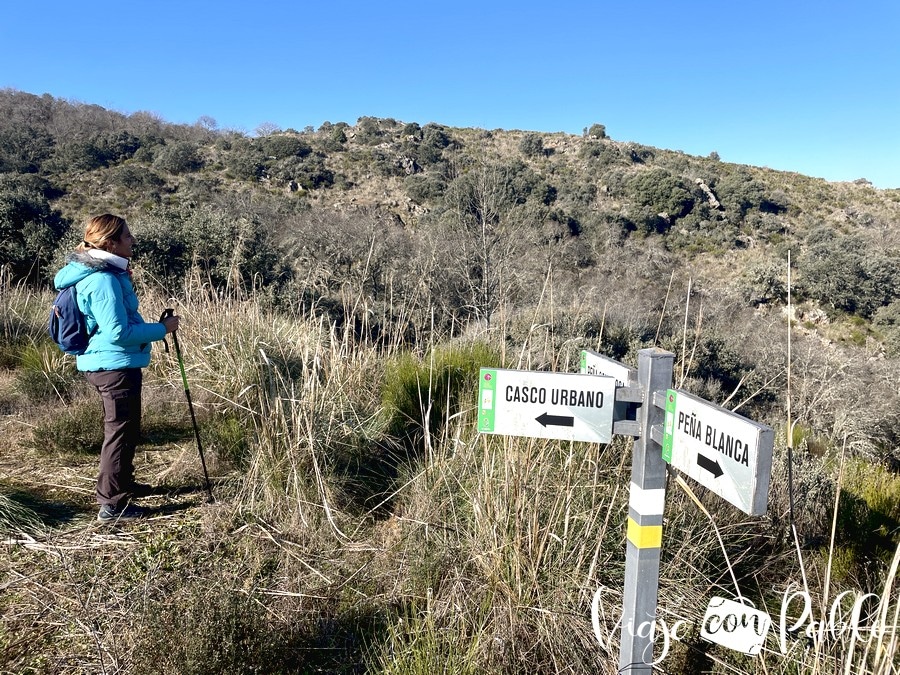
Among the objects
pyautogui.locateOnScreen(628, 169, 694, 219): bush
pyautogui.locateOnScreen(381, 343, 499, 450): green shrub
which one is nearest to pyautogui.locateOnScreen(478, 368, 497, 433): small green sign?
pyautogui.locateOnScreen(381, 343, 499, 450): green shrub

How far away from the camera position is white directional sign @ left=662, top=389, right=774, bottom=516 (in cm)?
106

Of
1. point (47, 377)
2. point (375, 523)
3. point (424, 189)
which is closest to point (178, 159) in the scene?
point (424, 189)

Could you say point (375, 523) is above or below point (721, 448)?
below

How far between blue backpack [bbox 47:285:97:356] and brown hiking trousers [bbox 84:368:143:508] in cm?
18

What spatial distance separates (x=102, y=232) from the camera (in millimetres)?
Result: 2730

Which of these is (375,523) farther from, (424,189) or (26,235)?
(424,189)

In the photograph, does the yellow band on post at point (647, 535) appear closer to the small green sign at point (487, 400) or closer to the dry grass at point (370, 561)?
the dry grass at point (370, 561)

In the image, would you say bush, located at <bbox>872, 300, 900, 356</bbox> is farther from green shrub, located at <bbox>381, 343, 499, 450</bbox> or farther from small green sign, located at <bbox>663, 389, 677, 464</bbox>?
small green sign, located at <bbox>663, 389, 677, 464</bbox>

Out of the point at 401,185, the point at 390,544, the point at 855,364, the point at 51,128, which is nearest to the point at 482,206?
the point at 855,364

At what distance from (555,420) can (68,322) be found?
102 inches

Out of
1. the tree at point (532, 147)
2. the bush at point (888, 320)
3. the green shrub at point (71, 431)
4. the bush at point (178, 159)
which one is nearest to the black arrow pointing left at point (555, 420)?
the green shrub at point (71, 431)

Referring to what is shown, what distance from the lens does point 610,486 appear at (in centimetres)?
251

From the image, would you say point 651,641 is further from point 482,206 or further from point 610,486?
point 482,206

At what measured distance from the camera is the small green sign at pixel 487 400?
1519 millimetres
